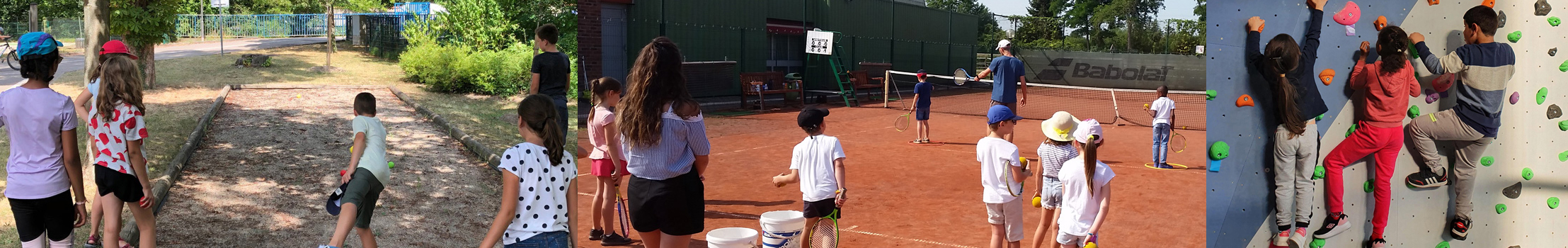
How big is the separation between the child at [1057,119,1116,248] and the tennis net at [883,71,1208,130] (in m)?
0.29

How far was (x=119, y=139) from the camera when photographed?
13.9 ft

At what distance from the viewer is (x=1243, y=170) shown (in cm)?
386

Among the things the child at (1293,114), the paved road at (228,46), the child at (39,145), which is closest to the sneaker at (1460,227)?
the child at (1293,114)

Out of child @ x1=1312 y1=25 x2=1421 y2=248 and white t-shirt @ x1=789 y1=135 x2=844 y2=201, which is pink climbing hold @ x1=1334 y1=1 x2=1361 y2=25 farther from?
white t-shirt @ x1=789 y1=135 x2=844 y2=201

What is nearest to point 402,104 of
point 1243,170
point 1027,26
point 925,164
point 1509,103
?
point 925,164

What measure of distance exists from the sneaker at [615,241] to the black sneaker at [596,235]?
0.10 feet

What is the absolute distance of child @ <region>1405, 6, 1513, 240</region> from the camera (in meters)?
4.09

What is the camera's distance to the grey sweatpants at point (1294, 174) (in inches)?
149

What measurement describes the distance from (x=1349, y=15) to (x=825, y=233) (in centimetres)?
224

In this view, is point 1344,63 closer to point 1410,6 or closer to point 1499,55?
point 1410,6

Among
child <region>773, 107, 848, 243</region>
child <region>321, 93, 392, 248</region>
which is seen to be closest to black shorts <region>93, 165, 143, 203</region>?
child <region>321, 93, 392, 248</region>

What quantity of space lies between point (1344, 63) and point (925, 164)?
2329 mm

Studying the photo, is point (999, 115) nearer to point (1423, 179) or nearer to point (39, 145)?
point (1423, 179)

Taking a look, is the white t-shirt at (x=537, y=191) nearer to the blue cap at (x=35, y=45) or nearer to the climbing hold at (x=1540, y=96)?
the blue cap at (x=35, y=45)
